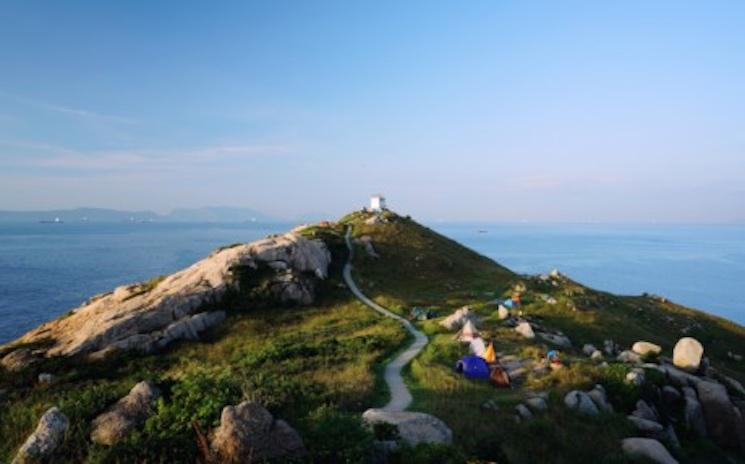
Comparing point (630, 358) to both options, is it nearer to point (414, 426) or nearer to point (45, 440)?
point (414, 426)

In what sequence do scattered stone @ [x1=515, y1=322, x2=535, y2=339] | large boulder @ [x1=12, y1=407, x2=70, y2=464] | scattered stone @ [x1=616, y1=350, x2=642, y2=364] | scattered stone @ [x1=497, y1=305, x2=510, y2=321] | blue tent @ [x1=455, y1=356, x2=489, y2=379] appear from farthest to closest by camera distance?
scattered stone @ [x1=497, y1=305, x2=510, y2=321]
scattered stone @ [x1=515, y1=322, x2=535, y2=339]
scattered stone @ [x1=616, y1=350, x2=642, y2=364]
blue tent @ [x1=455, y1=356, x2=489, y2=379]
large boulder @ [x1=12, y1=407, x2=70, y2=464]

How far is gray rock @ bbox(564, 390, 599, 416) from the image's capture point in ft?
69.8

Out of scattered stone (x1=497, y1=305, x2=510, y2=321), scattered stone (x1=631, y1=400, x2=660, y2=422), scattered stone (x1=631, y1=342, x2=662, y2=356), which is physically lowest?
scattered stone (x1=631, y1=342, x2=662, y2=356)

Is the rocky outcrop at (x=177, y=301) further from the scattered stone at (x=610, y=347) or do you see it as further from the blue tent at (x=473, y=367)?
the scattered stone at (x=610, y=347)

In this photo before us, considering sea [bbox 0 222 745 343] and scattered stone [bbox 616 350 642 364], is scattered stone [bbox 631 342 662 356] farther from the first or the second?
sea [bbox 0 222 745 343]

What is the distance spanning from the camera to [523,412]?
20125mm

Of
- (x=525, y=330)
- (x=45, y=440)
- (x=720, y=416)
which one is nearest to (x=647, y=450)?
(x=720, y=416)

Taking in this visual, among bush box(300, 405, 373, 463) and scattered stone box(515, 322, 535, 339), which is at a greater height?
bush box(300, 405, 373, 463)

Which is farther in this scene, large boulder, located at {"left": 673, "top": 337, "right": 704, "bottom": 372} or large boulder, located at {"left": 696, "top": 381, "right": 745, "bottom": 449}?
large boulder, located at {"left": 673, "top": 337, "right": 704, "bottom": 372}

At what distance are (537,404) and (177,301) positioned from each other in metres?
32.5

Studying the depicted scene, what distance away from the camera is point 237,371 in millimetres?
26516

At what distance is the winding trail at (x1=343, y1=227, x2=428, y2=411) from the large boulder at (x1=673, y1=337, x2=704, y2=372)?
17.0 m

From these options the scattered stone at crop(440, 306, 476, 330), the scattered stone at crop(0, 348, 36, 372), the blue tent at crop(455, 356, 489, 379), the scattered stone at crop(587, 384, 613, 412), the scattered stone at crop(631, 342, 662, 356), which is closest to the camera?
the scattered stone at crop(587, 384, 613, 412)

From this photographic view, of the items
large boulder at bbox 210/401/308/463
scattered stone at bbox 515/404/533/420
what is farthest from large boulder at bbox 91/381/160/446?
scattered stone at bbox 515/404/533/420
